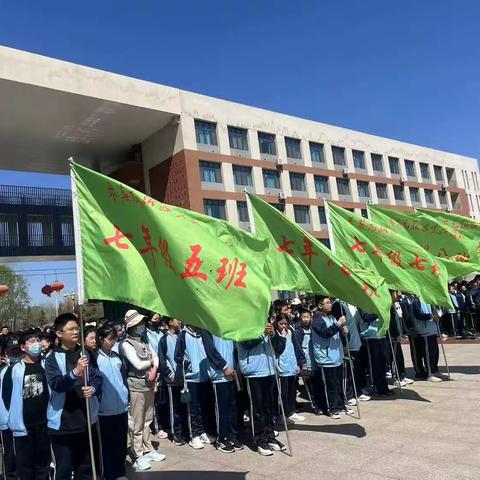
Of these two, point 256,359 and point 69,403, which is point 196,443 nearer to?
point 256,359

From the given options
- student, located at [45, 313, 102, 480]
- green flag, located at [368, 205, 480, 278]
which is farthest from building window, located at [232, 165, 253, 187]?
student, located at [45, 313, 102, 480]

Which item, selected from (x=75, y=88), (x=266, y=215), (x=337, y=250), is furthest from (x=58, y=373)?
(x=75, y=88)

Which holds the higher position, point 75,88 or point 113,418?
point 75,88

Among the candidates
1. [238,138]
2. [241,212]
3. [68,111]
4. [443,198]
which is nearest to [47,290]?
[68,111]

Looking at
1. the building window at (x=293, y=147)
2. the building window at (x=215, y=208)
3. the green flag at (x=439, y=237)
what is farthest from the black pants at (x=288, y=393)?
the building window at (x=293, y=147)

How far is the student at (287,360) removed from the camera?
6914 mm

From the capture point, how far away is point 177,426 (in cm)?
695

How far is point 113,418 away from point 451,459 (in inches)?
131

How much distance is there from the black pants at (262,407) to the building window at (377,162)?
37555mm

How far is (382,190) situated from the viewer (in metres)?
41.8

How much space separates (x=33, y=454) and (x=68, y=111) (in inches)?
954

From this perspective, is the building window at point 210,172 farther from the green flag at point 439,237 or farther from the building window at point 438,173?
the building window at point 438,173

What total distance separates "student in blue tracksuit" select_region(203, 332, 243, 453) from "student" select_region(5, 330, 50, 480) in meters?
1.99

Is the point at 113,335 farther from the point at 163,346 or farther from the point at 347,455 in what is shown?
the point at 347,455
